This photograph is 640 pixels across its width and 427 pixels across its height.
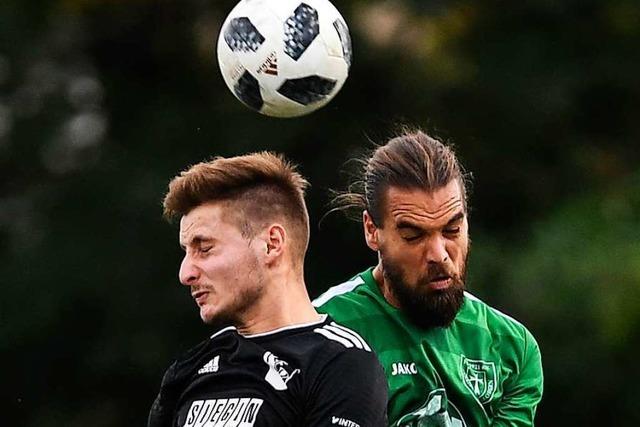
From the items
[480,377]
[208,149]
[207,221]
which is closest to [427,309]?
[480,377]

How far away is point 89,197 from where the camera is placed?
1449 centimetres

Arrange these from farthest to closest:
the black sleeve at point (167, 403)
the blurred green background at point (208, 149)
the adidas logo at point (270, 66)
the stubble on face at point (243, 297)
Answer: the blurred green background at point (208, 149) < the adidas logo at point (270, 66) < the black sleeve at point (167, 403) < the stubble on face at point (243, 297)

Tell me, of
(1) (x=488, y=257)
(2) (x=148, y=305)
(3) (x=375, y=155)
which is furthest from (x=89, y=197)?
(3) (x=375, y=155)

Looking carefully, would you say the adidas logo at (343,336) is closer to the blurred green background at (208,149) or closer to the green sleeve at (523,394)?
the green sleeve at (523,394)

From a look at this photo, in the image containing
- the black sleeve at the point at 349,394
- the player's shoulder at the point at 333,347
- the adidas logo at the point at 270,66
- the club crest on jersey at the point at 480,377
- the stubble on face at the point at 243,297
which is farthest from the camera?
the adidas logo at the point at 270,66

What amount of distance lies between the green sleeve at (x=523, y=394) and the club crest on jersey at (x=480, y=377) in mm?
97

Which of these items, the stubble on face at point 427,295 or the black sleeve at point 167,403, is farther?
the stubble on face at point 427,295

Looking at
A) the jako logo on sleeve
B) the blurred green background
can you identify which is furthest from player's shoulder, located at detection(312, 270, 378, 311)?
the blurred green background

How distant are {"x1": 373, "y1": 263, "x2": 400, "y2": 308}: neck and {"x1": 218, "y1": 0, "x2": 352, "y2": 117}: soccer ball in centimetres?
74

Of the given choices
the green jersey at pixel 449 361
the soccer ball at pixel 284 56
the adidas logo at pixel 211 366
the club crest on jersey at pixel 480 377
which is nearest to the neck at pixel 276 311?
the adidas logo at pixel 211 366

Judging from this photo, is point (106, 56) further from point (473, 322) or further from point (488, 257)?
point (473, 322)

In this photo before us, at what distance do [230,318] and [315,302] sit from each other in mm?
610

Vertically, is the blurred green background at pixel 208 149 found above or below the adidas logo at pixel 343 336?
below

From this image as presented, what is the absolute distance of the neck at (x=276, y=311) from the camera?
20.2ft
